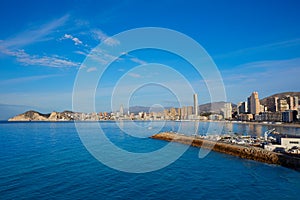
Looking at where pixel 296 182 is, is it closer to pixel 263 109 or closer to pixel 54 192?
pixel 54 192

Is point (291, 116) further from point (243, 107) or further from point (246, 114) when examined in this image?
point (243, 107)

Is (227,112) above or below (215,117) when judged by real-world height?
above

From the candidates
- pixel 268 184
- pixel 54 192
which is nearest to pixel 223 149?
pixel 268 184

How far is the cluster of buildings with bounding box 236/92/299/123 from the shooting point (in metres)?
70.8

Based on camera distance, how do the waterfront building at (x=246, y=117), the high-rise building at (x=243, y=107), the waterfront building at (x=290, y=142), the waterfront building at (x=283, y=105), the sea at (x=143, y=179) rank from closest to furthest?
the sea at (x=143, y=179), the waterfront building at (x=290, y=142), the waterfront building at (x=283, y=105), the waterfront building at (x=246, y=117), the high-rise building at (x=243, y=107)

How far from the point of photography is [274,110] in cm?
9544

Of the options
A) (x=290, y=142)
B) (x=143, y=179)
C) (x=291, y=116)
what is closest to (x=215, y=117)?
(x=291, y=116)

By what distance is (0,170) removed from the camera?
12.8 metres

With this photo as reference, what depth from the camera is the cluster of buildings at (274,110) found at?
70844 millimetres

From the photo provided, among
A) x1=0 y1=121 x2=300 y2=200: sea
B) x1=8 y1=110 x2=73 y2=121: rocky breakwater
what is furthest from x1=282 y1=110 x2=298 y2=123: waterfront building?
x1=8 y1=110 x2=73 y2=121: rocky breakwater

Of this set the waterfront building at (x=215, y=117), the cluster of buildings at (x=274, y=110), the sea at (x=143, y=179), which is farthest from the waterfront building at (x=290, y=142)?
the waterfront building at (x=215, y=117)

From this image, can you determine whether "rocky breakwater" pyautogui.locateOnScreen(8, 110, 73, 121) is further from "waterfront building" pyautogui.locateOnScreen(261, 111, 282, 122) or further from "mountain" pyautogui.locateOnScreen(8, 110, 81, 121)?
"waterfront building" pyautogui.locateOnScreen(261, 111, 282, 122)

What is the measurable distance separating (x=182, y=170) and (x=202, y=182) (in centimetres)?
245

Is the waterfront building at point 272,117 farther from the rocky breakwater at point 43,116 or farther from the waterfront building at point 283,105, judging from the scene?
the rocky breakwater at point 43,116
